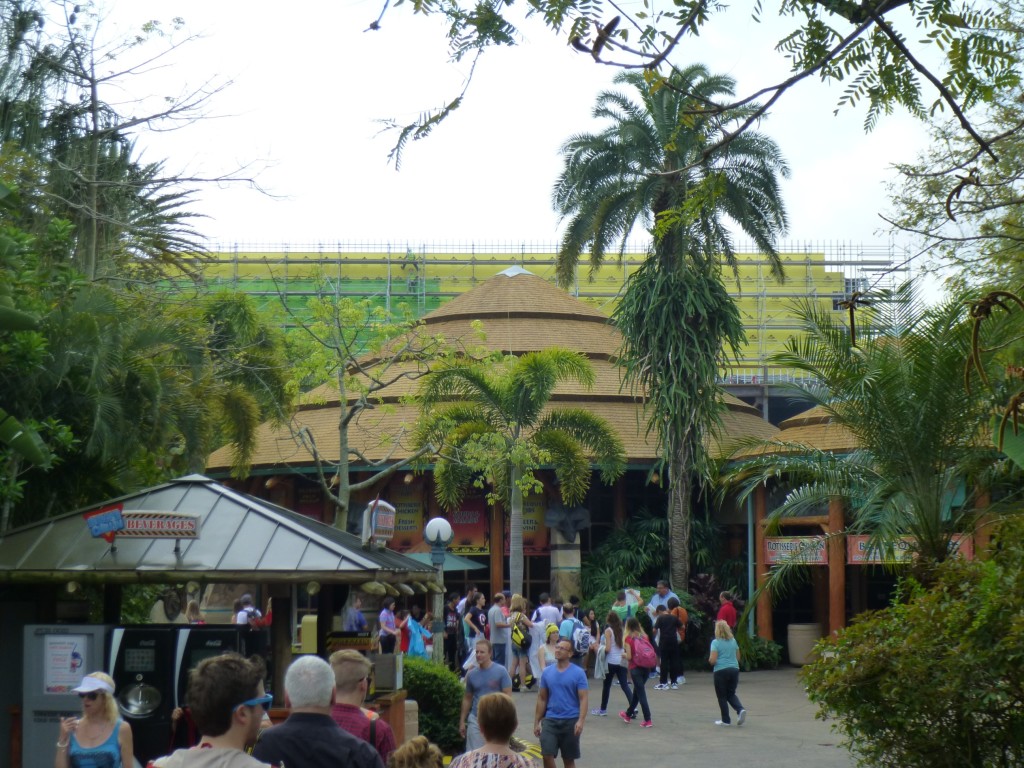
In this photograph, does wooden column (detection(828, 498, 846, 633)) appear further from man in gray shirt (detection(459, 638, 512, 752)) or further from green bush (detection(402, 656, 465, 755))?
man in gray shirt (detection(459, 638, 512, 752))

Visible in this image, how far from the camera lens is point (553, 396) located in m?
34.3

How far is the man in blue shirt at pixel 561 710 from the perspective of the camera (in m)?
11.0

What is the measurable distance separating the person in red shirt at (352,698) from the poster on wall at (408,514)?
27.7 meters

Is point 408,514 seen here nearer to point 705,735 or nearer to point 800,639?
point 800,639

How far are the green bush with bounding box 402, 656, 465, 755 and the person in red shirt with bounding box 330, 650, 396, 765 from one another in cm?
885

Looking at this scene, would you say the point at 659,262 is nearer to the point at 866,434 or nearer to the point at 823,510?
the point at 823,510

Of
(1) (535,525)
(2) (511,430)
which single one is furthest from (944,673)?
(1) (535,525)

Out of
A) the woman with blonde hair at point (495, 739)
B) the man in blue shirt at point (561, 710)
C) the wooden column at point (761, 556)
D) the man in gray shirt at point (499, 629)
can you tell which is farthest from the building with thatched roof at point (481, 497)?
the woman with blonde hair at point (495, 739)

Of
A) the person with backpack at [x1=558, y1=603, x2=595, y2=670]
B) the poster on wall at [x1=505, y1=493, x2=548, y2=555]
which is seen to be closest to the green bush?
the person with backpack at [x1=558, y1=603, x2=595, y2=670]

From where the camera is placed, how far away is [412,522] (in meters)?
33.9

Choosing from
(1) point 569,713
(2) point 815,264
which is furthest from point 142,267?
(2) point 815,264

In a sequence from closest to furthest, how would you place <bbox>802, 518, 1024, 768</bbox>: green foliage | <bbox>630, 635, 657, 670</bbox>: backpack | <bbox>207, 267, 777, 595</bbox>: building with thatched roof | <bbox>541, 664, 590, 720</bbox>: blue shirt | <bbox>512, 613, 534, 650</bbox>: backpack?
<bbox>802, 518, 1024, 768</bbox>: green foliage
<bbox>541, 664, 590, 720</bbox>: blue shirt
<bbox>630, 635, 657, 670</bbox>: backpack
<bbox>512, 613, 534, 650</bbox>: backpack
<bbox>207, 267, 777, 595</bbox>: building with thatched roof

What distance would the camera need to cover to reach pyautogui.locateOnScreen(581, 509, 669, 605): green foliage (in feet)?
102

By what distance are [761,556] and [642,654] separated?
13.3m
